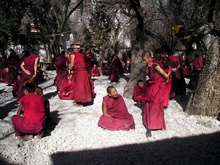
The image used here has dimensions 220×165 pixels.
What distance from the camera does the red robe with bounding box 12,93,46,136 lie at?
14.6 feet

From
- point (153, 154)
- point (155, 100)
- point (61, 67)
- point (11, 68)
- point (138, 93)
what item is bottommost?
point (153, 154)

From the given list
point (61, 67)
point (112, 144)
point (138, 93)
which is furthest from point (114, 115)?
point (61, 67)

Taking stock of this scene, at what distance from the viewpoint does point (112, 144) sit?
4531mm

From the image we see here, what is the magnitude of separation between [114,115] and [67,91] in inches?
114

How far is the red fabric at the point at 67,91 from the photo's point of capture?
7566 mm

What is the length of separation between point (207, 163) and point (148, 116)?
1.34 m

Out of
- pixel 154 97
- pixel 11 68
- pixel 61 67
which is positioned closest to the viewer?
pixel 154 97

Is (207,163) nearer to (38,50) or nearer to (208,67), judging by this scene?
(208,67)

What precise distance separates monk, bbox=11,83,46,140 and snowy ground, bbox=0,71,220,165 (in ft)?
0.79

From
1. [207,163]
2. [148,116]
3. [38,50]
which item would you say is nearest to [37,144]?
[148,116]

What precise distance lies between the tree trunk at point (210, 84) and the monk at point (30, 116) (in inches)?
129

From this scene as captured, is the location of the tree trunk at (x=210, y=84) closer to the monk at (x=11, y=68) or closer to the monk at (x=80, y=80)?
the monk at (x=80, y=80)

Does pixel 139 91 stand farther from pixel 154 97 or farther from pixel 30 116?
pixel 30 116

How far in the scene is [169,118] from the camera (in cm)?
575
